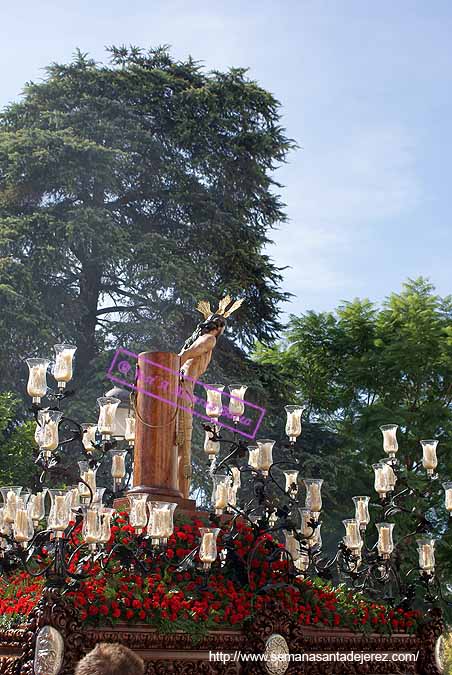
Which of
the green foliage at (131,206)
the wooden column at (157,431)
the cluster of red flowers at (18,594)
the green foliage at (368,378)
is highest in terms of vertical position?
the green foliage at (131,206)

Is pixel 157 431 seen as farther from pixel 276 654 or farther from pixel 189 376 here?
pixel 276 654

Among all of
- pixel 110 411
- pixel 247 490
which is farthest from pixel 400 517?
pixel 110 411

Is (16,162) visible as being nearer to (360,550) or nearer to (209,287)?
(209,287)

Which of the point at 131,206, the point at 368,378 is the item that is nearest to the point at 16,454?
the point at 131,206

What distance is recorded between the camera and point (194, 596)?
920 cm

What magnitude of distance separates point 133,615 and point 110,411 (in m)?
2.10

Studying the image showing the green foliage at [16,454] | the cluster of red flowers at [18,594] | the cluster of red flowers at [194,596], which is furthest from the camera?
the green foliage at [16,454]

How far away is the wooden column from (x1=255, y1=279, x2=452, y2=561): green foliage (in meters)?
11.4

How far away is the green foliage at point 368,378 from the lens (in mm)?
23266

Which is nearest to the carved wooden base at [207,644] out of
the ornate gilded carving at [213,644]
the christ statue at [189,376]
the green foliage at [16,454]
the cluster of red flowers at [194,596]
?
the ornate gilded carving at [213,644]

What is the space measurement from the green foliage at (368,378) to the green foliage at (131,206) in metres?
1.56

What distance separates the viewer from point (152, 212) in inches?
1000

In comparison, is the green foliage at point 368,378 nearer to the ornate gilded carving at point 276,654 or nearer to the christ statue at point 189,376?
the christ statue at point 189,376

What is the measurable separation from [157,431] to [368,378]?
14464mm
